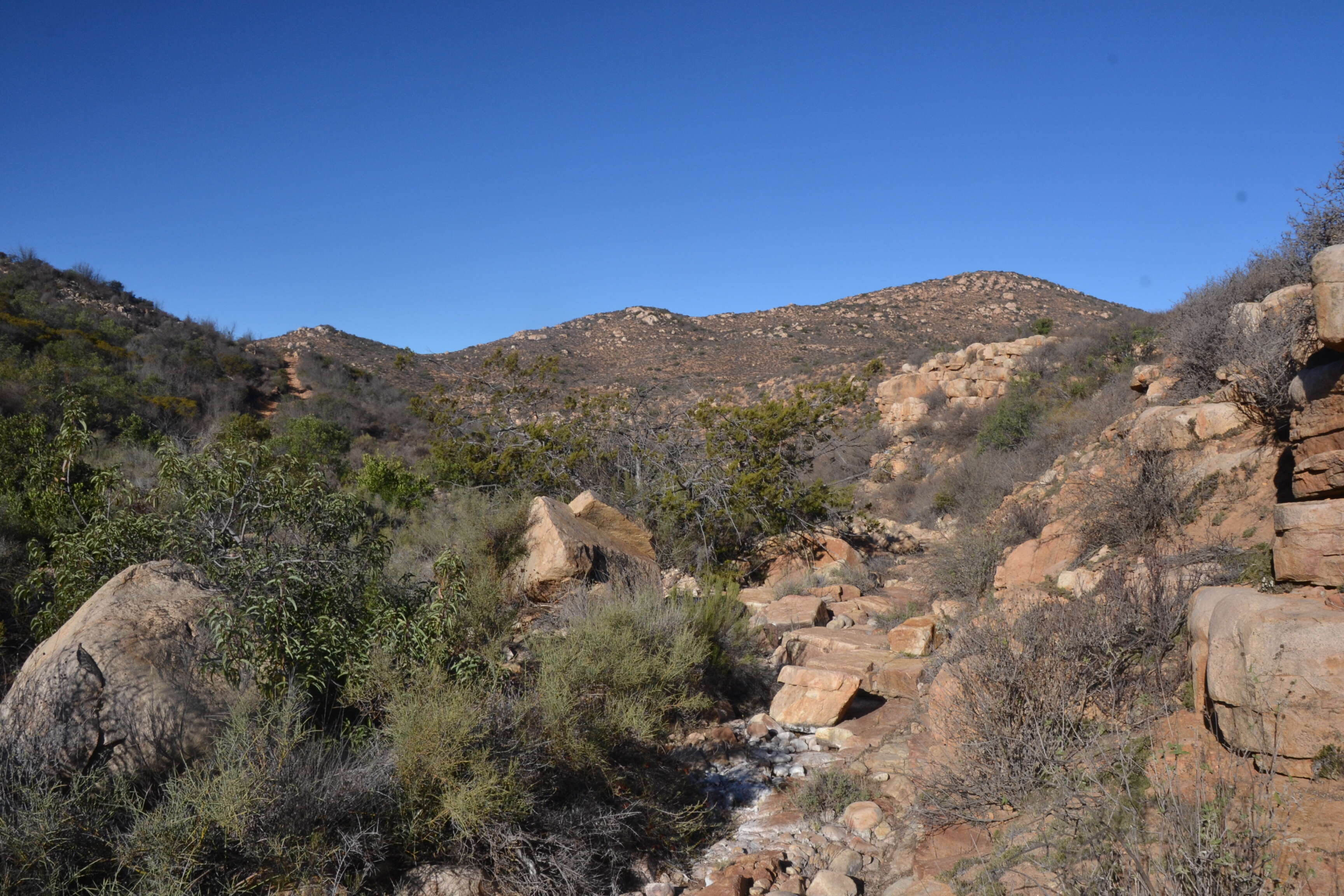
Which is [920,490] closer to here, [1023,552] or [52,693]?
[1023,552]

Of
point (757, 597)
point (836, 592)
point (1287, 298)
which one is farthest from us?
point (757, 597)

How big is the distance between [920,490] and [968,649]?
1272 centimetres

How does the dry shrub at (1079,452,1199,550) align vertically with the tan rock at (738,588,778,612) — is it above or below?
above

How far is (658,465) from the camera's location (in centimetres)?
1238

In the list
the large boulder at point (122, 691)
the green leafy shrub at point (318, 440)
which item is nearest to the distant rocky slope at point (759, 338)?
the green leafy shrub at point (318, 440)

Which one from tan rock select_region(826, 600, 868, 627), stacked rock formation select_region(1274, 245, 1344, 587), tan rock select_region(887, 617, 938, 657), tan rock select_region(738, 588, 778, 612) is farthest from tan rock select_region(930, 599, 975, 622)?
stacked rock formation select_region(1274, 245, 1344, 587)

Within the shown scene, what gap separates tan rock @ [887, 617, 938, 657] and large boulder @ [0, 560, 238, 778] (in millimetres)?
5906

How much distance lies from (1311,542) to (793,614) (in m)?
5.48

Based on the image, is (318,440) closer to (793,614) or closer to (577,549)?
(577,549)

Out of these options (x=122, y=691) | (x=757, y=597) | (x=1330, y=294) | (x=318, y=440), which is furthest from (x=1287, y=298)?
(x=318, y=440)

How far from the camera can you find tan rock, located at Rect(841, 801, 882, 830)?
15.4 feet

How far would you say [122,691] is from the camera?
3.72m

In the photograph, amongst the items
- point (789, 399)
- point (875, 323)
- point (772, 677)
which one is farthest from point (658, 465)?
point (875, 323)

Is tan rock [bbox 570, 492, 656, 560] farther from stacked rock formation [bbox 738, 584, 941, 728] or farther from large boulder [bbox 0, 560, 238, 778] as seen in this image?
large boulder [bbox 0, 560, 238, 778]
